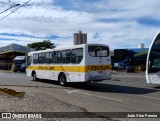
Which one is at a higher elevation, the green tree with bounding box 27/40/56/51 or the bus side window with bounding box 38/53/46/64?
the green tree with bounding box 27/40/56/51

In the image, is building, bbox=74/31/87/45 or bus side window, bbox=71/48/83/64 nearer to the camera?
bus side window, bbox=71/48/83/64

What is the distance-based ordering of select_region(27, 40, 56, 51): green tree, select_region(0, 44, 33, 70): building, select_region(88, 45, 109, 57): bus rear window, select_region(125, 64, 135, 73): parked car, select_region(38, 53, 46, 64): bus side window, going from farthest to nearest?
select_region(27, 40, 56, 51): green tree
select_region(0, 44, 33, 70): building
select_region(125, 64, 135, 73): parked car
select_region(38, 53, 46, 64): bus side window
select_region(88, 45, 109, 57): bus rear window

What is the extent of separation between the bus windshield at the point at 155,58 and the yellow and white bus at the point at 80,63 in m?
2.55

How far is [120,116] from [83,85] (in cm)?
1136

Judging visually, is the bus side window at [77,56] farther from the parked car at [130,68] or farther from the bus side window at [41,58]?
the parked car at [130,68]

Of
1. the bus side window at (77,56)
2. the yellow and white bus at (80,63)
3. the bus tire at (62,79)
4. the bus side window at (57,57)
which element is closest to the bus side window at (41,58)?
the yellow and white bus at (80,63)

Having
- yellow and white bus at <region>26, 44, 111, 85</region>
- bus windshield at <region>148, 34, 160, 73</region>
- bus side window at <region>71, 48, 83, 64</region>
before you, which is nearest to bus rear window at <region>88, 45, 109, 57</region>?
yellow and white bus at <region>26, 44, 111, 85</region>

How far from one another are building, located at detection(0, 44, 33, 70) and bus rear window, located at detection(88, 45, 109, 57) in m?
48.7

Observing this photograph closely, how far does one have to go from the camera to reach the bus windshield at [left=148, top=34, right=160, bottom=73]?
1767 centimetres

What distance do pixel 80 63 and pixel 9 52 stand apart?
55.0 meters

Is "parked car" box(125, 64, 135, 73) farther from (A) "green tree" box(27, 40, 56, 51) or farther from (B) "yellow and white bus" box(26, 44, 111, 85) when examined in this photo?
(A) "green tree" box(27, 40, 56, 51)

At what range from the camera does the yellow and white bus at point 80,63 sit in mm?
17828

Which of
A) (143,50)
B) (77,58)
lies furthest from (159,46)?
(143,50)

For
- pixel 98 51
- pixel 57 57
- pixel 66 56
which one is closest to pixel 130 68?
pixel 57 57
